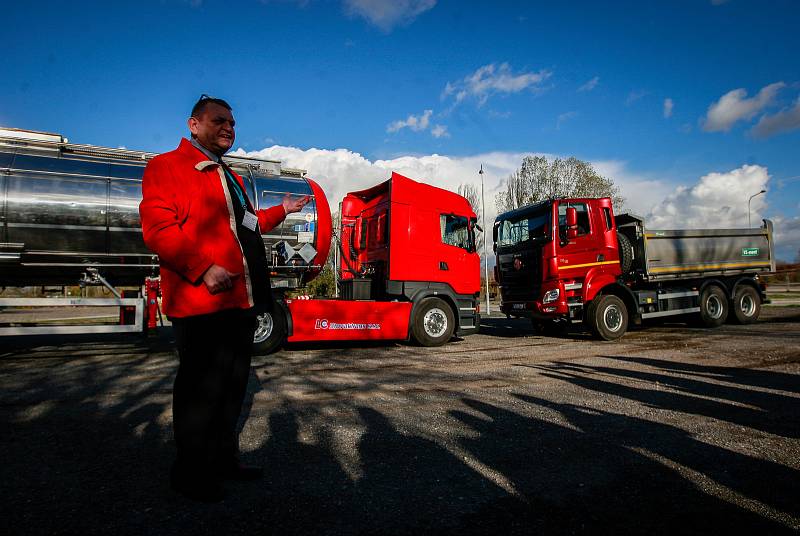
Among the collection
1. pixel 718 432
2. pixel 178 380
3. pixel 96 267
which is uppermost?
pixel 96 267

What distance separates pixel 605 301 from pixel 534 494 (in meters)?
8.57

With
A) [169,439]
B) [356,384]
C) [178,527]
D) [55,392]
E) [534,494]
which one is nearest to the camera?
[178,527]

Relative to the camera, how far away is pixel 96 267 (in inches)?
300

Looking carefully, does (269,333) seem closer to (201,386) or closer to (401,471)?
(401,471)

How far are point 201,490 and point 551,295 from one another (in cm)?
856

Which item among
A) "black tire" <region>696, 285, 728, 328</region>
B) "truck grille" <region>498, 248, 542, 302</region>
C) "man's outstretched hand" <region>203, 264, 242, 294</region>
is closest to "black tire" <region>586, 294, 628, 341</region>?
"truck grille" <region>498, 248, 542, 302</region>

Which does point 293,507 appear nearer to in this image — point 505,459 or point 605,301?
point 505,459

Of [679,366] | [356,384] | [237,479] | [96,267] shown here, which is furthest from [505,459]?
[96,267]

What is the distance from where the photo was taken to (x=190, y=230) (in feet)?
7.45

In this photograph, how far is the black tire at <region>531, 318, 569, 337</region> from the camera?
38.7ft

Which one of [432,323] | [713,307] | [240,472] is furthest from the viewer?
[713,307]

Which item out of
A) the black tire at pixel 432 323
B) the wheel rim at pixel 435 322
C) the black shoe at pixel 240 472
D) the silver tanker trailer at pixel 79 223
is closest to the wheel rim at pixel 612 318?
A: the black tire at pixel 432 323

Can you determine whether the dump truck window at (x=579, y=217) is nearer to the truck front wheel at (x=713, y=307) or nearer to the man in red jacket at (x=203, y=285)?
the truck front wheel at (x=713, y=307)

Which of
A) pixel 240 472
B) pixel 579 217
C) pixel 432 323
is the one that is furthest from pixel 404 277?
pixel 240 472
